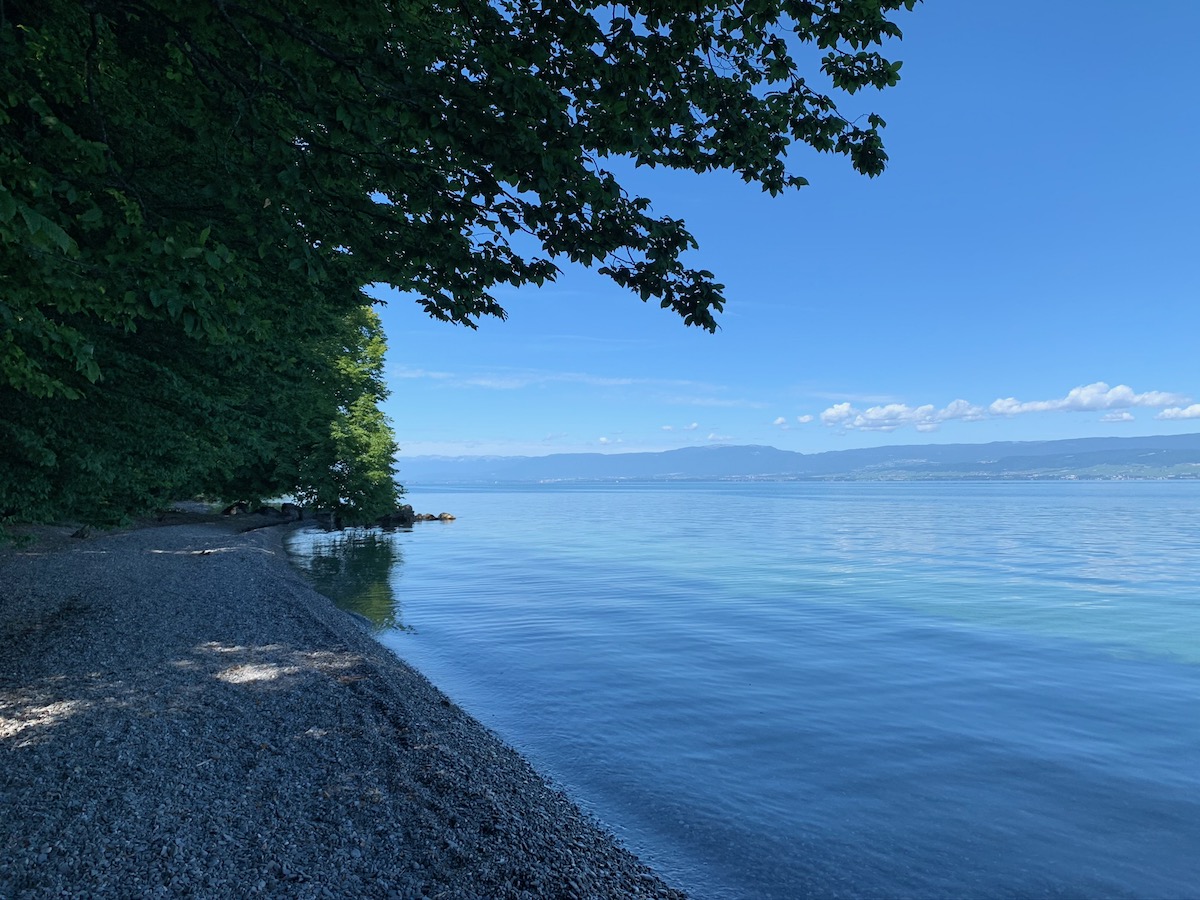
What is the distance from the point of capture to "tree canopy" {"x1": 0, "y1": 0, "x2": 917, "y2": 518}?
7000 millimetres

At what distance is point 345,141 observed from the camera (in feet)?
25.3

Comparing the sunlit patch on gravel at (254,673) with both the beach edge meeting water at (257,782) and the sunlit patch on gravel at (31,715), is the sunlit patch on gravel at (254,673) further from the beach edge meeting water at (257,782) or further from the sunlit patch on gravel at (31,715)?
the sunlit patch on gravel at (31,715)

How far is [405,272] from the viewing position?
9531mm

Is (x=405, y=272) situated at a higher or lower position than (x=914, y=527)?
higher

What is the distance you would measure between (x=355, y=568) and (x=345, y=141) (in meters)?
36.6

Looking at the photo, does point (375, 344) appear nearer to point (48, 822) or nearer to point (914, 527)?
point (48, 822)

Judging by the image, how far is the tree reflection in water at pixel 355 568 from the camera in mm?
27594

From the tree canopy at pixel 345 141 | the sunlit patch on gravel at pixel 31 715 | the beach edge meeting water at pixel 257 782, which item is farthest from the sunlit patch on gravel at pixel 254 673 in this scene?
the tree canopy at pixel 345 141

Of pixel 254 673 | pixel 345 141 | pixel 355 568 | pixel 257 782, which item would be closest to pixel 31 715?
pixel 254 673

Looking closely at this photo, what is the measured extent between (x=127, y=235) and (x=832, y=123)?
29.6 feet

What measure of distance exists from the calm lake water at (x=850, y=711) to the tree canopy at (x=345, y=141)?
804 centimetres

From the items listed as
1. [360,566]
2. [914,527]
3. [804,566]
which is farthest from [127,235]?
[914,527]

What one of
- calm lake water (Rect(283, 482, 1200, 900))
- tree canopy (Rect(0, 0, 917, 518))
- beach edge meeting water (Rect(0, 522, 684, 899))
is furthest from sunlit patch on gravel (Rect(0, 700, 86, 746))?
calm lake water (Rect(283, 482, 1200, 900))

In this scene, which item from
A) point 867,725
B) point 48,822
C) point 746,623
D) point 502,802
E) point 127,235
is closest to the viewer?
point 127,235
